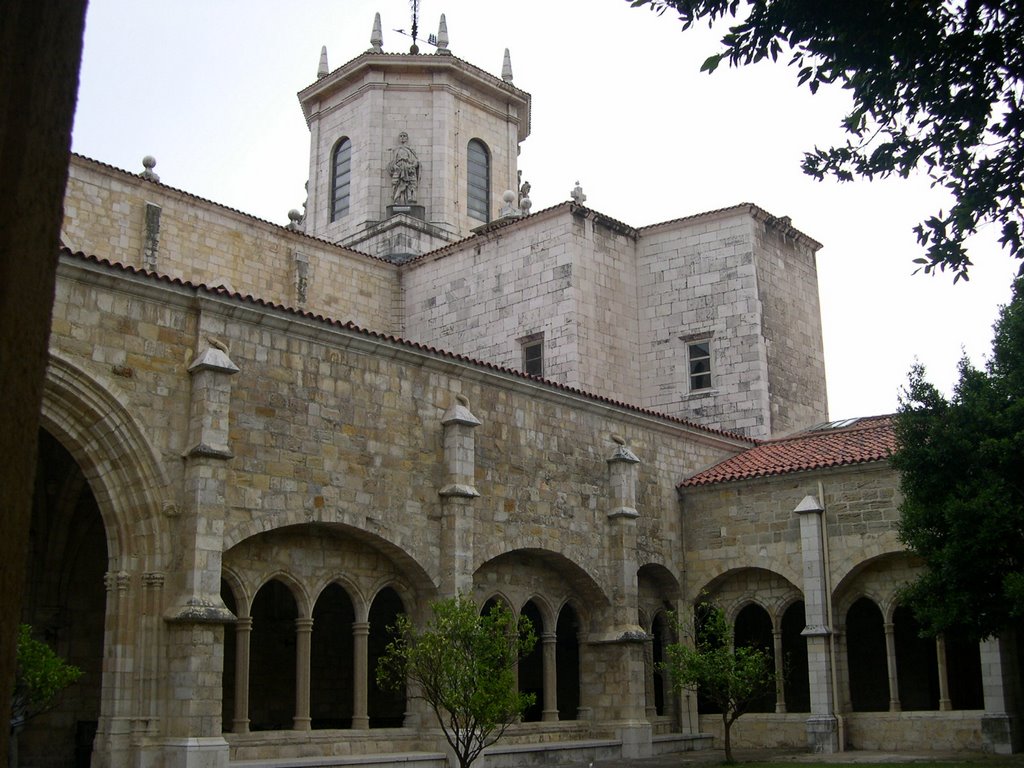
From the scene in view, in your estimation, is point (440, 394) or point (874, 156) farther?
point (440, 394)

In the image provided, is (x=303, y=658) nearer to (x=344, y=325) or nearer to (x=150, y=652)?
(x=150, y=652)

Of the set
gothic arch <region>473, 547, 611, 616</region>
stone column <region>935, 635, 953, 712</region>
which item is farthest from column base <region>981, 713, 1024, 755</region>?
gothic arch <region>473, 547, 611, 616</region>

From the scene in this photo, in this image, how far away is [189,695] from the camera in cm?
1361

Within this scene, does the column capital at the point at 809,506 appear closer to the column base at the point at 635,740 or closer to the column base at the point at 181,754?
the column base at the point at 635,740

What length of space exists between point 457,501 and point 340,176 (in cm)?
1518

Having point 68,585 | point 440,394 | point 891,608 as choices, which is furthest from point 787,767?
point 68,585

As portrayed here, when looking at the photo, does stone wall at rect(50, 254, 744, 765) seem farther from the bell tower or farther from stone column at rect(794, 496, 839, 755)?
the bell tower

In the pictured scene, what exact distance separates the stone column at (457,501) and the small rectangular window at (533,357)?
7573mm

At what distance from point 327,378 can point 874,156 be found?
9.08m

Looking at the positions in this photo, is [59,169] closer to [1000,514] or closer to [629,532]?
[1000,514]

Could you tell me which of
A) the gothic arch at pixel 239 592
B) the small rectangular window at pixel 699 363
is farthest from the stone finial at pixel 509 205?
the gothic arch at pixel 239 592

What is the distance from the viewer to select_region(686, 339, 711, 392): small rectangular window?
2550 cm

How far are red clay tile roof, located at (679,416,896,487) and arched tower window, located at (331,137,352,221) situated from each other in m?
12.4

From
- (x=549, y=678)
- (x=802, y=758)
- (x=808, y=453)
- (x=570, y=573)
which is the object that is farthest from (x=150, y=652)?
(x=808, y=453)
